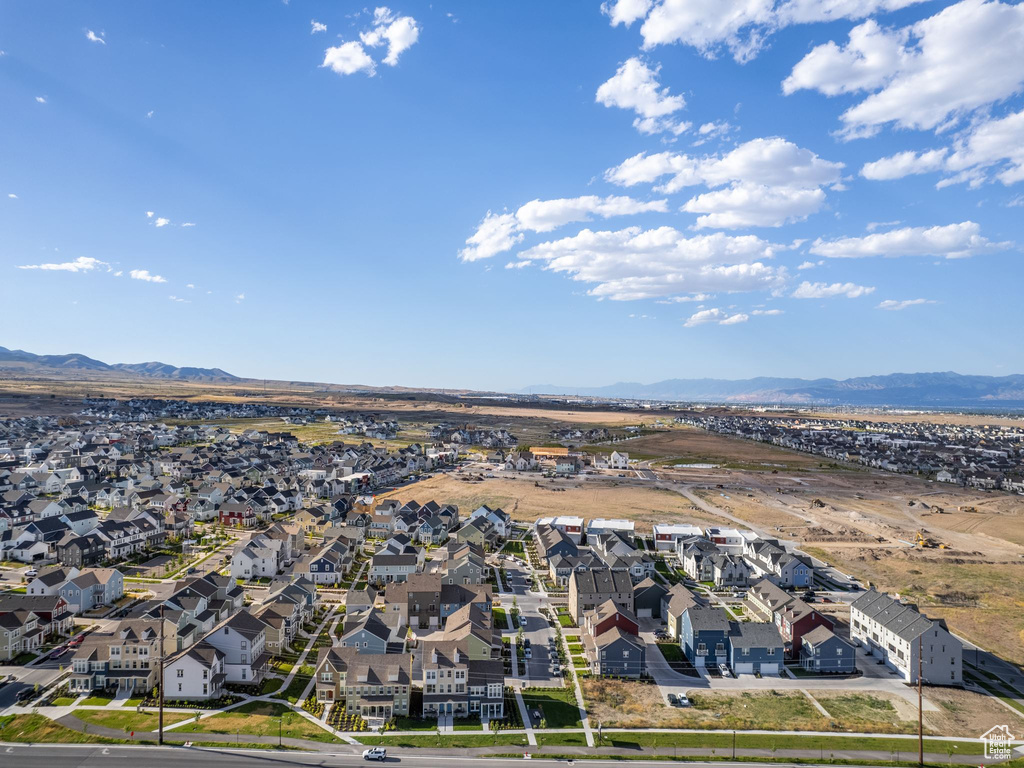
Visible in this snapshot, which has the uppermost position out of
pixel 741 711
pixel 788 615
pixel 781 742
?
pixel 788 615

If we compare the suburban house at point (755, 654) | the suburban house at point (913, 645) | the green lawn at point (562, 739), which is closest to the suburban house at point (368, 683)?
the green lawn at point (562, 739)

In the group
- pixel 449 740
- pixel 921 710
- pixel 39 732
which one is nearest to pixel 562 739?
pixel 449 740

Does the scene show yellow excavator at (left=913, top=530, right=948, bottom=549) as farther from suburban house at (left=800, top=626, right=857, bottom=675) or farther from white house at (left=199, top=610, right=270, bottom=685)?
white house at (left=199, top=610, right=270, bottom=685)

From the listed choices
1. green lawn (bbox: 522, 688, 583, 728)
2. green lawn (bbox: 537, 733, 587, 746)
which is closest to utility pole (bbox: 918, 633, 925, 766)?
green lawn (bbox: 537, 733, 587, 746)

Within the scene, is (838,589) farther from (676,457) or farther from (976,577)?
(676,457)

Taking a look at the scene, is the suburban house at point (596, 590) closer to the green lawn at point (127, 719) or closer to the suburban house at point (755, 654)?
the suburban house at point (755, 654)

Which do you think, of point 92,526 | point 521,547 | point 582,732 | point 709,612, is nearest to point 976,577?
point 709,612

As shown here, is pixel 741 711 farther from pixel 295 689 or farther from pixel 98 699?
pixel 98 699
